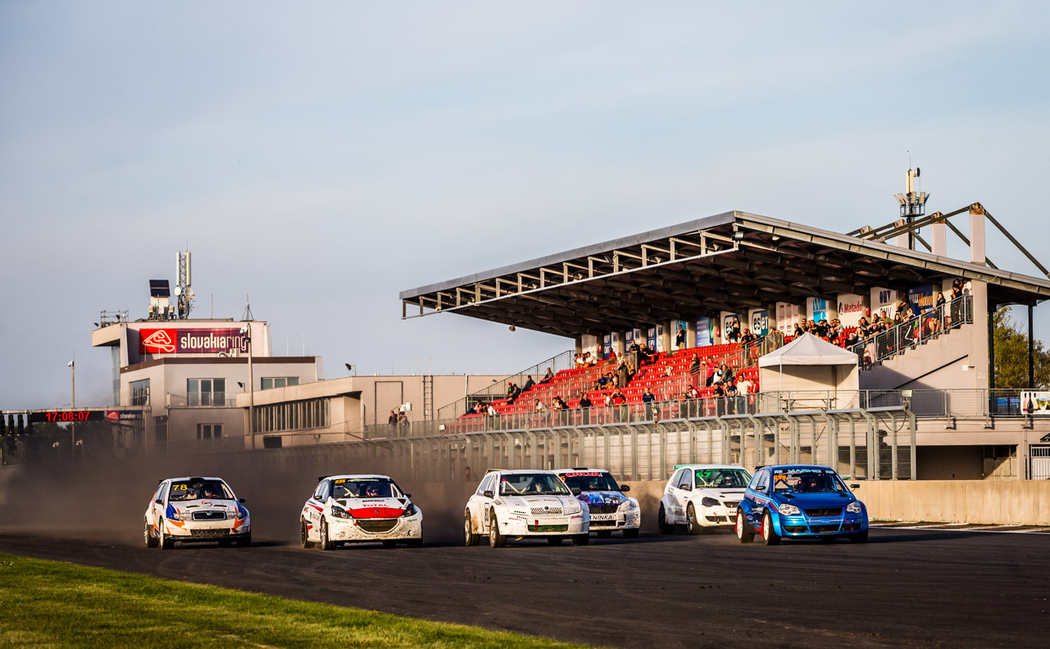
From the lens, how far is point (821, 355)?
4303 cm

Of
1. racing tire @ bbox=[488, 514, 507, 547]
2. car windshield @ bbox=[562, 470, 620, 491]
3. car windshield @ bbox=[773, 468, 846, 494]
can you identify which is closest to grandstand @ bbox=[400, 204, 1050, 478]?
car windshield @ bbox=[562, 470, 620, 491]

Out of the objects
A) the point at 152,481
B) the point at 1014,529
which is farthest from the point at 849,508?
the point at 152,481

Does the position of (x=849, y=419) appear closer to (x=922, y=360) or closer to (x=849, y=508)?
(x=922, y=360)

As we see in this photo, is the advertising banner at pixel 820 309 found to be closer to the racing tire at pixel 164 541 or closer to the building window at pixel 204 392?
the racing tire at pixel 164 541

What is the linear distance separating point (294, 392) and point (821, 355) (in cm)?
5283

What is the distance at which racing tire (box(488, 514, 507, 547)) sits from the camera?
1094 inches

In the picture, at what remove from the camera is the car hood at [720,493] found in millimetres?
31969

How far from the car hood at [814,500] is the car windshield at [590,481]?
6495 mm

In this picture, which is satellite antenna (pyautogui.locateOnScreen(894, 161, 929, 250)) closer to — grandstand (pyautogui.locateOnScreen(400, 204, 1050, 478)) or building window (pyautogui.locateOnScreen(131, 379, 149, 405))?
grandstand (pyautogui.locateOnScreen(400, 204, 1050, 478))

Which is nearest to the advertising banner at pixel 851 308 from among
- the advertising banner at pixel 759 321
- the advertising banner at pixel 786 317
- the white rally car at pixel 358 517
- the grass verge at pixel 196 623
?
the advertising banner at pixel 786 317

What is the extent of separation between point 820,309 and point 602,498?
23.1 meters

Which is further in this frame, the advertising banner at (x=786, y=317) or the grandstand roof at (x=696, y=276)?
the advertising banner at (x=786, y=317)

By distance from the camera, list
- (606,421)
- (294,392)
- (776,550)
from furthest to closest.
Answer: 1. (294,392)
2. (606,421)
3. (776,550)

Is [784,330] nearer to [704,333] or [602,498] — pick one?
[704,333]
